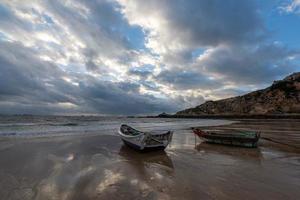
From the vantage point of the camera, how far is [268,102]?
105 m

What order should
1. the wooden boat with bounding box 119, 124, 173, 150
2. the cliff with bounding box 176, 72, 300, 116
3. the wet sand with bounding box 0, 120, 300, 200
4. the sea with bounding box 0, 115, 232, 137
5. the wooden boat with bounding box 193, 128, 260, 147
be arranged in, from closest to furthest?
1. the wet sand with bounding box 0, 120, 300, 200
2. the wooden boat with bounding box 119, 124, 173, 150
3. the wooden boat with bounding box 193, 128, 260, 147
4. the sea with bounding box 0, 115, 232, 137
5. the cliff with bounding box 176, 72, 300, 116

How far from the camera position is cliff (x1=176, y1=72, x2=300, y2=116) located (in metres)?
94.1

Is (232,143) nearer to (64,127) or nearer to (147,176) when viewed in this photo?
(147,176)

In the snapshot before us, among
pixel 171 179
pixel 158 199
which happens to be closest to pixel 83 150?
pixel 171 179

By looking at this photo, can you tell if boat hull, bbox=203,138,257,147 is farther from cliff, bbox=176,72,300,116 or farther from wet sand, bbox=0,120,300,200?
cliff, bbox=176,72,300,116

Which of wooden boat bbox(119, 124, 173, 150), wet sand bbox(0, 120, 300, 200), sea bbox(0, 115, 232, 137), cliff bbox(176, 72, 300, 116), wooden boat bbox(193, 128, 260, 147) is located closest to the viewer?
wet sand bbox(0, 120, 300, 200)

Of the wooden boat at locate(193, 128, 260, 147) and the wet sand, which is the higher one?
the wooden boat at locate(193, 128, 260, 147)

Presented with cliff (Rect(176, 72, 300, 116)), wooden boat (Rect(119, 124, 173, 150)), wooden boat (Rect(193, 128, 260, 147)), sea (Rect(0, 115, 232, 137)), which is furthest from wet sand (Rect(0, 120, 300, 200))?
cliff (Rect(176, 72, 300, 116))

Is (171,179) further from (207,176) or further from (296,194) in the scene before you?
(296,194)

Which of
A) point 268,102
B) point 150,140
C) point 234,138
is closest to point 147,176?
point 150,140

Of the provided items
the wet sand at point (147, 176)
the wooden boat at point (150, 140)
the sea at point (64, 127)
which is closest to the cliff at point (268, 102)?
the sea at point (64, 127)

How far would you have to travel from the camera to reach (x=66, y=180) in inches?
302

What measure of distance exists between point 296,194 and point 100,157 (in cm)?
874

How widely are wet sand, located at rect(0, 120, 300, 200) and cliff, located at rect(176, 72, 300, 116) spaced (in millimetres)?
91027
